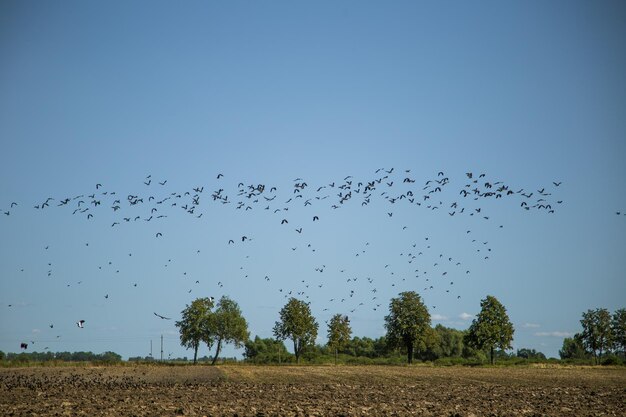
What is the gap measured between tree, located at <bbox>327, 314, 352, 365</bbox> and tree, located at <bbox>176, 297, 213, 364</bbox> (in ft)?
106

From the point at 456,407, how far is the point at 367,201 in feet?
63.4

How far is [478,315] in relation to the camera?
135500 mm

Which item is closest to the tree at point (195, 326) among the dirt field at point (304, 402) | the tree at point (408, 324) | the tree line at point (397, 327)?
the tree line at point (397, 327)

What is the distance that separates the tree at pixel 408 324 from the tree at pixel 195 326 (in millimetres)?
42093

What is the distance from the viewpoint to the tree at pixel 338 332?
149 meters

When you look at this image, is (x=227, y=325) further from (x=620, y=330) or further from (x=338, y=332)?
(x=620, y=330)

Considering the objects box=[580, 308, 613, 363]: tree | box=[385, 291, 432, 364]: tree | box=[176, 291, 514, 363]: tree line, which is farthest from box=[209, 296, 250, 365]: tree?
box=[580, 308, 613, 363]: tree

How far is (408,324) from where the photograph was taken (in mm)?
131750

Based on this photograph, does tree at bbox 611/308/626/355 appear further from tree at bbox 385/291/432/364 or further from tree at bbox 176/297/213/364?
tree at bbox 176/297/213/364

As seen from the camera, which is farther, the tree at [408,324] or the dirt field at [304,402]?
the tree at [408,324]

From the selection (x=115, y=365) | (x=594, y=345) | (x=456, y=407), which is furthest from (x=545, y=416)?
(x=594, y=345)

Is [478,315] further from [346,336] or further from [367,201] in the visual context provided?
[367,201]

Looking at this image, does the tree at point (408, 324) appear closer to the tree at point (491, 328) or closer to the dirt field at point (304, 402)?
the tree at point (491, 328)

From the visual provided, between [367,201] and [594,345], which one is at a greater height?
[367,201]
